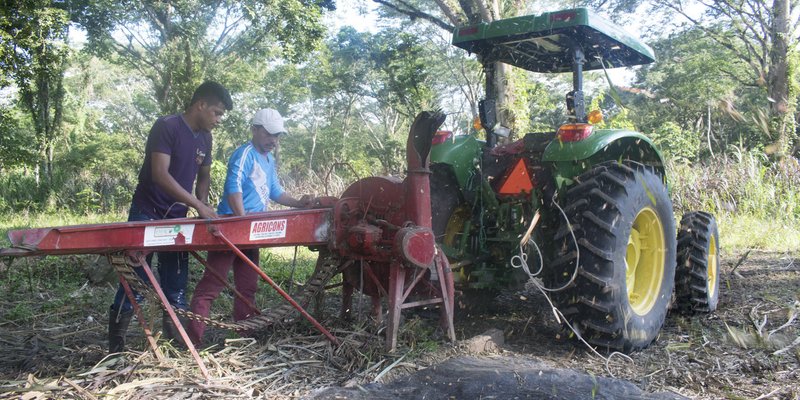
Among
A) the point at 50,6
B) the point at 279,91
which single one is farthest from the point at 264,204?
the point at 279,91

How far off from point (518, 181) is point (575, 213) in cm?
66

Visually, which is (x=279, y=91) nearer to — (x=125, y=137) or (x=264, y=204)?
(x=125, y=137)

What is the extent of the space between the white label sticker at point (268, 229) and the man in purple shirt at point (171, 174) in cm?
54

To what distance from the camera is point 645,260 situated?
13.3 ft

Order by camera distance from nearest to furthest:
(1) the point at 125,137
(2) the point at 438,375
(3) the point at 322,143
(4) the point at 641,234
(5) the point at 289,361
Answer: (2) the point at 438,375 → (5) the point at 289,361 → (4) the point at 641,234 → (1) the point at 125,137 → (3) the point at 322,143

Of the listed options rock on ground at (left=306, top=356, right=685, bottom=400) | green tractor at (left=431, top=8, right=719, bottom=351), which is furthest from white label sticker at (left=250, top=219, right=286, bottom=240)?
green tractor at (left=431, top=8, right=719, bottom=351)

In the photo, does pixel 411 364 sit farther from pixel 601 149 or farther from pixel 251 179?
pixel 601 149

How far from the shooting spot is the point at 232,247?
2.97m

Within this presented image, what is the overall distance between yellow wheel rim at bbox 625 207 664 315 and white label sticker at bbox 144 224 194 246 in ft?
8.92

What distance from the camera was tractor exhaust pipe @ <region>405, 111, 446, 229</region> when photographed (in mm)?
3363

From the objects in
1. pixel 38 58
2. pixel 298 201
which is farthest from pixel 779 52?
pixel 38 58

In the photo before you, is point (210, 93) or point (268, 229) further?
point (210, 93)

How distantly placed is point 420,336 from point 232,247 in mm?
1253

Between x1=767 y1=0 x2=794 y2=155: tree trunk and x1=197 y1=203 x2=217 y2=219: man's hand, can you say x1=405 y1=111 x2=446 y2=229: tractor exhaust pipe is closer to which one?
x1=197 y1=203 x2=217 y2=219: man's hand
